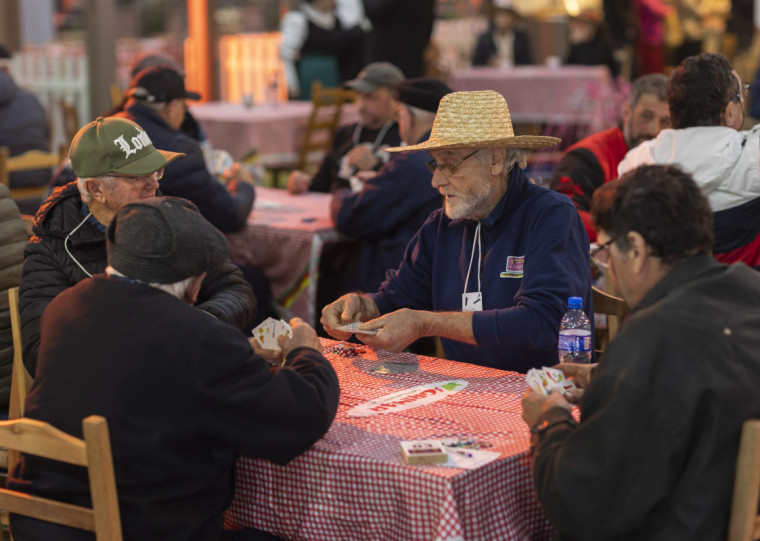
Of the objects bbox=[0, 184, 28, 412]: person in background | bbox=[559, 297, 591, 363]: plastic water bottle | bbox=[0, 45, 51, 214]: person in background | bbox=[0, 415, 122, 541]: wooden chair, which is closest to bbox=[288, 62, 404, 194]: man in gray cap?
bbox=[0, 45, 51, 214]: person in background

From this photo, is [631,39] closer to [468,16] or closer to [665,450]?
[468,16]

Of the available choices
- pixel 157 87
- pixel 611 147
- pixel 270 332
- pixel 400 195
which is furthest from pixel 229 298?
pixel 611 147

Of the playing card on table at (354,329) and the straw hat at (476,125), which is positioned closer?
the playing card on table at (354,329)

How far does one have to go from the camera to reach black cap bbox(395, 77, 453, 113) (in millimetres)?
4680

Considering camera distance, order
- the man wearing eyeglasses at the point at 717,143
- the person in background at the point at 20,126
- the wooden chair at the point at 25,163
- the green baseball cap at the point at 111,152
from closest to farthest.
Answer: the green baseball cap at the point at 111,152, the man wearing eyeglasses at the point at 717,143, the wooden chair at the point at 25,163, the person in background at the point at 20,126

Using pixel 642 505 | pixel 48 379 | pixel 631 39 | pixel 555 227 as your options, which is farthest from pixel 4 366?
pixel 631 39

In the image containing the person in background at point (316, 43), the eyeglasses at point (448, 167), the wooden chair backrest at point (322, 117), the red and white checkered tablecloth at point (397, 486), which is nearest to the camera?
the red and white checkered tablecloth at point (397, 486)

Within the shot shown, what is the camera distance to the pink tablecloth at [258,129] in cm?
893

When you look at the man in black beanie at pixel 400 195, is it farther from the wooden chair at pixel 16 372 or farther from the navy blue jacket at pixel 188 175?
the wooden chair at pixel 16 372

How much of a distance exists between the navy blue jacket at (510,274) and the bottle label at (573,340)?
3cm

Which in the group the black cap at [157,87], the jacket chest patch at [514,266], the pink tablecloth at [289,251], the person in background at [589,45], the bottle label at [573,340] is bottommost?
the pink tablecloth at [289,251]

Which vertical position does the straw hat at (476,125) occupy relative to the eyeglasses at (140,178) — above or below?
above

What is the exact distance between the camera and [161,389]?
83.2 inches

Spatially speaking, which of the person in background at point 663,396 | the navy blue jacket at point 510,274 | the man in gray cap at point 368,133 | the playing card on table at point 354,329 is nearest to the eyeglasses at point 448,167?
the navy blue jacket at point 510,274
